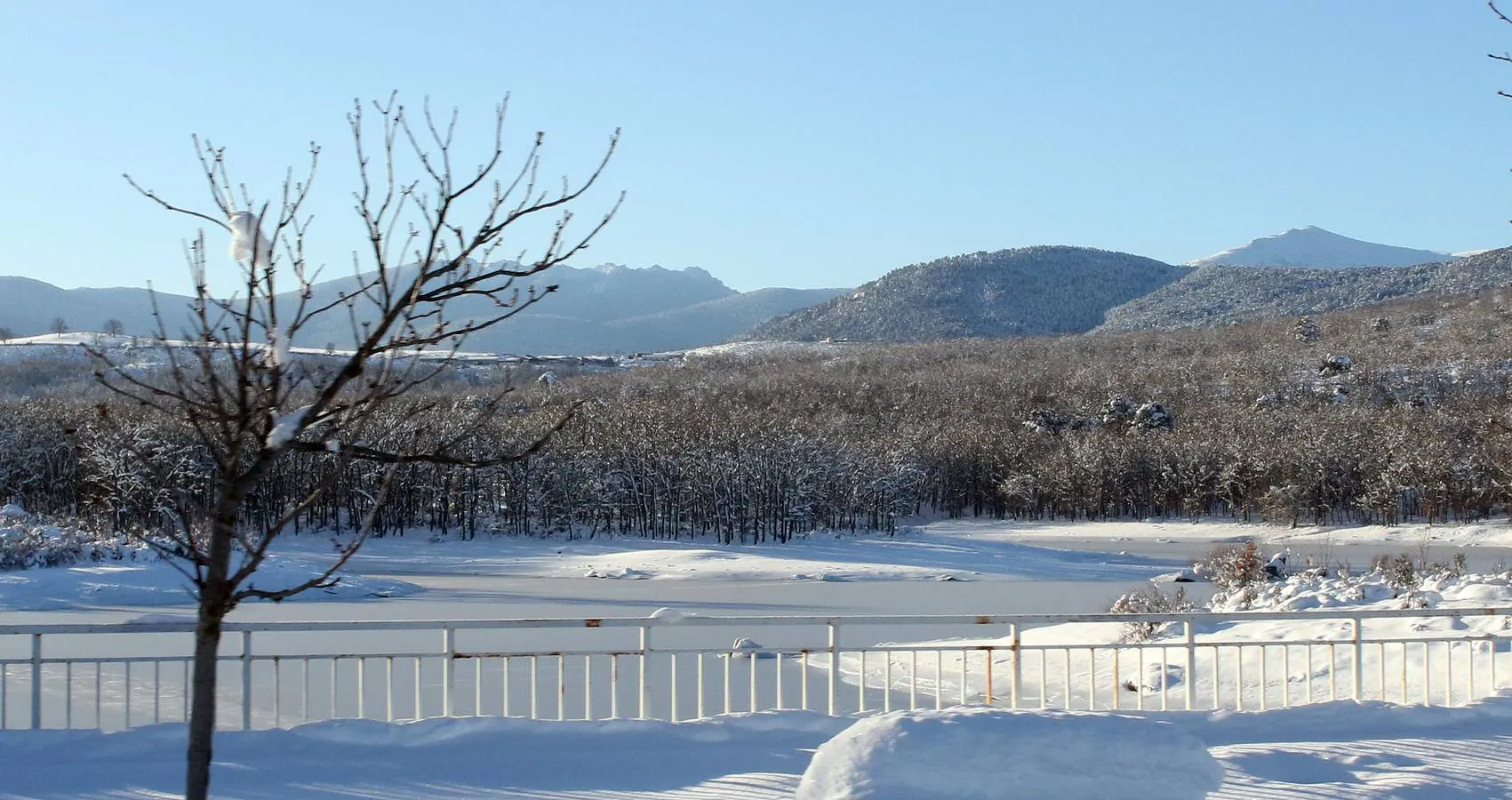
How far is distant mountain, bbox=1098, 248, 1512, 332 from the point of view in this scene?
140500 mm

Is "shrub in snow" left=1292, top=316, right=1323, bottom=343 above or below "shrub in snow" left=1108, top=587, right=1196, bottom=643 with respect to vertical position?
above

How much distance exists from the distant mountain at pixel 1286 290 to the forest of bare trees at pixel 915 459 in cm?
5802

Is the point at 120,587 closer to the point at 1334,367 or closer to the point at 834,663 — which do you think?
the point at 834,663

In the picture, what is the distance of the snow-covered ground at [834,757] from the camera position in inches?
223

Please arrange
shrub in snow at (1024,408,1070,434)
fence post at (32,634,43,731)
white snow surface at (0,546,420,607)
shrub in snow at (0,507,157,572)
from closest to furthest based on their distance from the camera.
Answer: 1. fence post at (32,634,43,731)
2. white snow surface at (0,546,420,607)
3. shrub in snow at (0,507,157,572)
4. shrub in snow at (1024,408,1070,434)

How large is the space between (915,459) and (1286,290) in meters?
117

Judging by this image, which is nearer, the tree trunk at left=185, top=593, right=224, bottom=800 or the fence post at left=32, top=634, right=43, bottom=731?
the tree trunk at left=185, top=593, right=224, bottom=800

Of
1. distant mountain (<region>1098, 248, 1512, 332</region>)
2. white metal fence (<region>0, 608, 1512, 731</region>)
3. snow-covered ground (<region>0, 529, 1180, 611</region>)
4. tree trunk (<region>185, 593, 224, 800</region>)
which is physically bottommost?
snow-covered ground (<region>0, 529, 1180, 611</region>)

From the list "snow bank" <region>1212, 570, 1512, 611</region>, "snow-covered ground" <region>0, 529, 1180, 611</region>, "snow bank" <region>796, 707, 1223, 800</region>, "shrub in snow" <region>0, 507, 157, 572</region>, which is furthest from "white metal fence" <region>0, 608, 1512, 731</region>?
"shrub in snow" <region>0, 507, 157, 572</region>

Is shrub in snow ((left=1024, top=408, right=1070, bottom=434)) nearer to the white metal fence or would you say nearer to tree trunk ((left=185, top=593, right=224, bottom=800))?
the white metal fence

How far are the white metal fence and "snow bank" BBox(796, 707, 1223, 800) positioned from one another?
1.93m

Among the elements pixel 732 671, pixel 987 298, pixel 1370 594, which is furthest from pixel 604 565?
pixel 987 298

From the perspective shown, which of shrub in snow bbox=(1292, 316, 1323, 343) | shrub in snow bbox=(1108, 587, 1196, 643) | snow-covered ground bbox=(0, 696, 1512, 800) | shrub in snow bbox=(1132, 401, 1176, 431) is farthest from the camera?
shrub in snow bbox=(1292, 316, 1323, 343)

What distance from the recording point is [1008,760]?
5691mm
